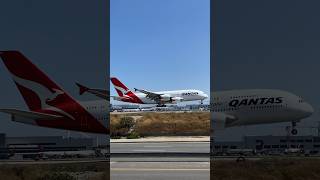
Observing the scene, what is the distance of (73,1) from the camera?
444cm

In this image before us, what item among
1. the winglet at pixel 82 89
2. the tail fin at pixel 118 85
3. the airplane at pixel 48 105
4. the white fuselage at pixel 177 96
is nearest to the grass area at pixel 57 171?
the airplane at pixel 48 105

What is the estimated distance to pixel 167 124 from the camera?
18219 millimetres

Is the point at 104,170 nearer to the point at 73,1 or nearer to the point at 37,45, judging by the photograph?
the point at 37,45

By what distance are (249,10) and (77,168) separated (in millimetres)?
2485

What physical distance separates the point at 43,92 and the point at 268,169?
2.53m

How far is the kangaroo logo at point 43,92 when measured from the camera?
14.7 ft

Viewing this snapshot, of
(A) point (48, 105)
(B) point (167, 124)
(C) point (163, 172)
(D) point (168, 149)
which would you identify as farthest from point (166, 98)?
(A) point (48, 105)

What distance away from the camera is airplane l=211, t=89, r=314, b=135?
4223 millimetres

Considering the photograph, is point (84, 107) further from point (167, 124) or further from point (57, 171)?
point (167, 124)

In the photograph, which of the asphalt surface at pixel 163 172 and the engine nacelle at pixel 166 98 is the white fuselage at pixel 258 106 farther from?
the engine nacelle at pixel 166 98

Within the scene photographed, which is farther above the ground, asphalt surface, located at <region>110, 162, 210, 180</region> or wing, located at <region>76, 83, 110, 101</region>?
wing, located at <region>76, 83, 110, 101</region>

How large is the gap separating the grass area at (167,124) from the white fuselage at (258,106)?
35.8ft

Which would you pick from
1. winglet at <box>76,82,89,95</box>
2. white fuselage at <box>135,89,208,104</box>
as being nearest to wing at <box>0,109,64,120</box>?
winglet at <box>76,82,89,95</box>

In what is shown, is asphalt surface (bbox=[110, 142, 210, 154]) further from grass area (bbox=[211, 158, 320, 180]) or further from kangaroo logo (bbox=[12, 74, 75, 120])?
kangaroo logo (bbox=[12, 74, 75, 120])
